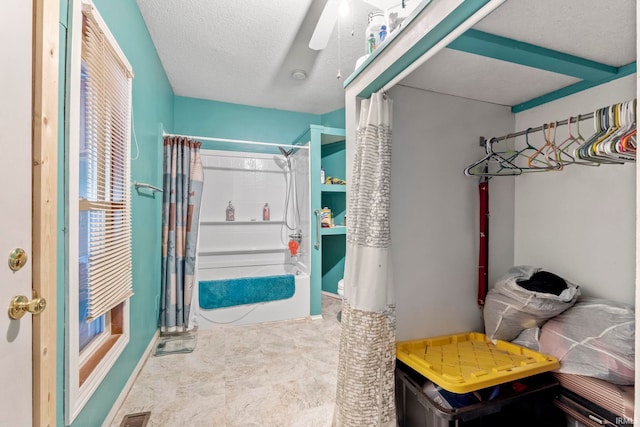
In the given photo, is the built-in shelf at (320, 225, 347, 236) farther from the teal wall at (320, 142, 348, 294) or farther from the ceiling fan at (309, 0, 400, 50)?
the ceiling fan at (309, 0, 400, 50)

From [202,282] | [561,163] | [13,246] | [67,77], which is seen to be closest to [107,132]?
[67,77]

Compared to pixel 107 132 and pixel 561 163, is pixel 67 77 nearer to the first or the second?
pixel 107 132

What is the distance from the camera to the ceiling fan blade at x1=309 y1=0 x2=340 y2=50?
1.40 metres

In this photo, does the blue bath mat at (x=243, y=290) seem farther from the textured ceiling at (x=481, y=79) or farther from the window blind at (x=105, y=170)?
the textured ceiling at (x=481, y=79)

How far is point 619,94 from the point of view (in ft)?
4.11

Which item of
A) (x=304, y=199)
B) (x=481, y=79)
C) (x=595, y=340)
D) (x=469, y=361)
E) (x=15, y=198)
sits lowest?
(x=469, y=361)

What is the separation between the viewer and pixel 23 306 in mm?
733

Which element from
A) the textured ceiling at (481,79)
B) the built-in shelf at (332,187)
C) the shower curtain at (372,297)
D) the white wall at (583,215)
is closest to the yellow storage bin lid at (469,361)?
the shower curtain at (372,297)

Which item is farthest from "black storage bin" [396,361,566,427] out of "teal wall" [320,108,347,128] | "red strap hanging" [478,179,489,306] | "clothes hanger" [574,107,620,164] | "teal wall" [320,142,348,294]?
"teal wall" [320,108,347,128]

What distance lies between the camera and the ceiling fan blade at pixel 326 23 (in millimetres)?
1396

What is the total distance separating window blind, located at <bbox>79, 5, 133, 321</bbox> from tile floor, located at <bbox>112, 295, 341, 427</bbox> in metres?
0.75

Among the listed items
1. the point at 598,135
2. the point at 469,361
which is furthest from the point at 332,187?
the point at 598,135

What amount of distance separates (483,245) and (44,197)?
6.63 ft

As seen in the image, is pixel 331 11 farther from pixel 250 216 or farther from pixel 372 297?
pixel 250 216
